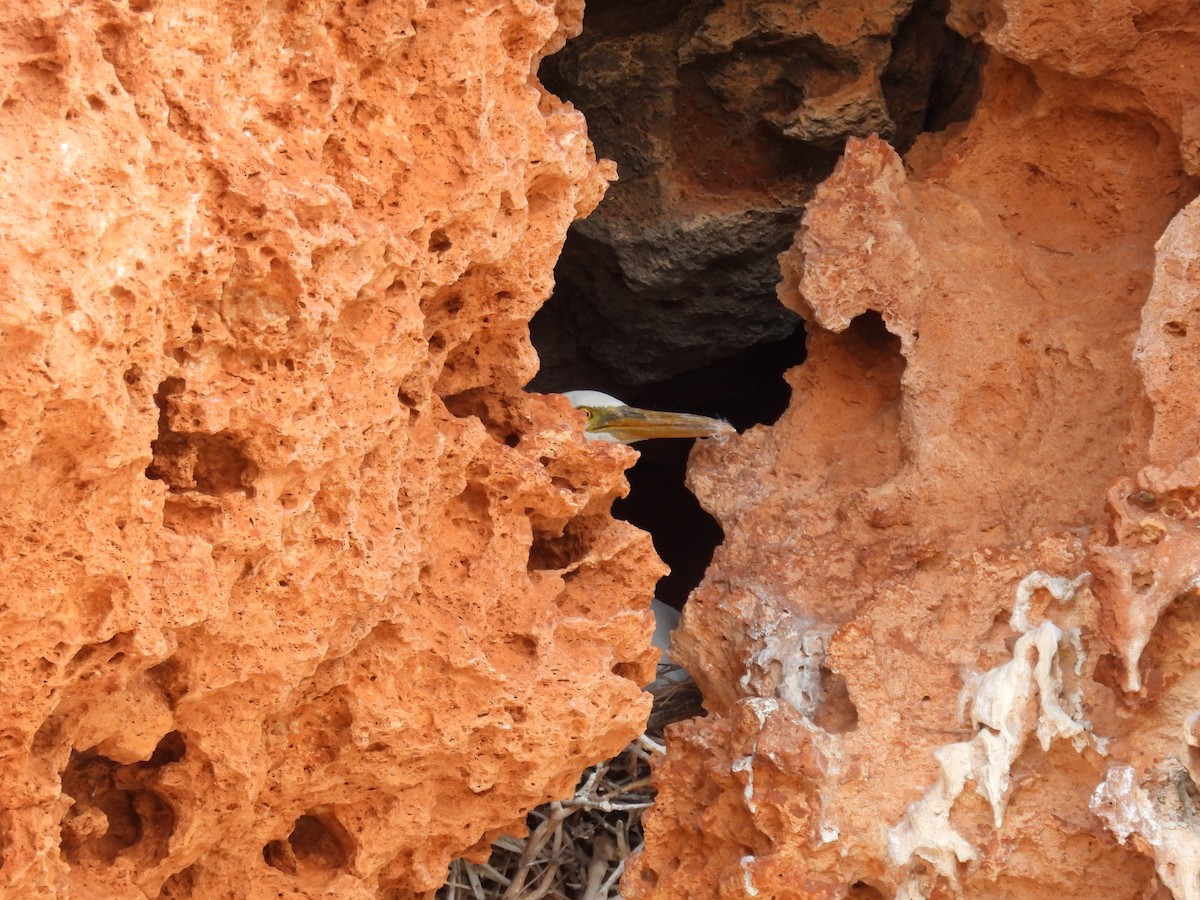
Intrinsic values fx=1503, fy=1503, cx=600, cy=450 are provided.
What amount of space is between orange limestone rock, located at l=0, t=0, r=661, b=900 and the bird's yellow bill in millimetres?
Result: 610

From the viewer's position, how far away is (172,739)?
1894 millimetres

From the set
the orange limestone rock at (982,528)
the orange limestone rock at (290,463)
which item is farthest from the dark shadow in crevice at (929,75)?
the orange limestone rock at (290,463)

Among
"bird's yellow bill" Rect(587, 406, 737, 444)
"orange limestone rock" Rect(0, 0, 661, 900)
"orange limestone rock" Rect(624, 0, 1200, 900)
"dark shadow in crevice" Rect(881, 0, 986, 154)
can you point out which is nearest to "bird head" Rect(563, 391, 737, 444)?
"bird's yellow bill" Rect(587, 406, 737, 444)

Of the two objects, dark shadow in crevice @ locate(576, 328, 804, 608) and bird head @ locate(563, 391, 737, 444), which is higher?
bird head @ locate(563, 391, 737, 444)

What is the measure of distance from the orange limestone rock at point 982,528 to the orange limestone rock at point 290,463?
1.02 ft

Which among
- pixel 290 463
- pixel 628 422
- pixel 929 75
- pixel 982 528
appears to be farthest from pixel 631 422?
pixel 290 463

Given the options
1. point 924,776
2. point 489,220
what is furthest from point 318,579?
point 924,776

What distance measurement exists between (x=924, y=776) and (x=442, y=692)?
0.69 meters

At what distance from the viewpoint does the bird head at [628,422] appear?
284 centimetres

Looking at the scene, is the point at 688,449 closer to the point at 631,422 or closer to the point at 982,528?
the point at 631,422

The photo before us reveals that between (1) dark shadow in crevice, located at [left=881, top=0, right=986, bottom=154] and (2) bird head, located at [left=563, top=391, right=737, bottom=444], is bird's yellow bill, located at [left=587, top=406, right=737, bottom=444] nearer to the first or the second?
(2) bird head, located at [left=563, top=391, right=737, bottom=444]

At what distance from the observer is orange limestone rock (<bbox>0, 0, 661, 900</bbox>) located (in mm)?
1474

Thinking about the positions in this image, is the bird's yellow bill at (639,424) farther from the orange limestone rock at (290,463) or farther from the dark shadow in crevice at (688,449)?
the dark shadow in crevice at (688,449)

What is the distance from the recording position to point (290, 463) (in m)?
1.66
